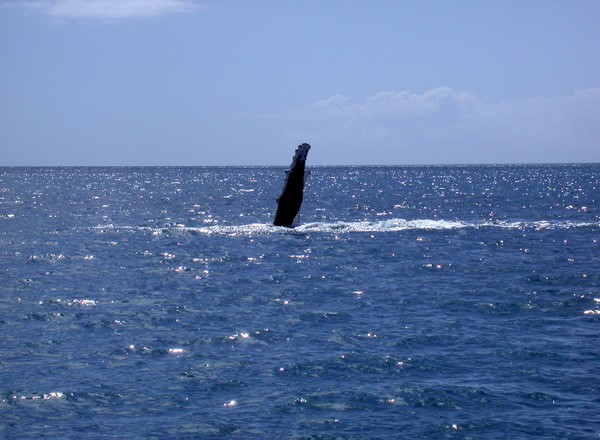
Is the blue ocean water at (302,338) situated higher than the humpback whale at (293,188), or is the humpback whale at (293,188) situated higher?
the humpback whale at (293,188)

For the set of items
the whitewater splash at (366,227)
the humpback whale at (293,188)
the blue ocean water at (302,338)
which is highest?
the humpback whale at (293,188)

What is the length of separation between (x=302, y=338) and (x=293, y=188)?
29760 millimetres

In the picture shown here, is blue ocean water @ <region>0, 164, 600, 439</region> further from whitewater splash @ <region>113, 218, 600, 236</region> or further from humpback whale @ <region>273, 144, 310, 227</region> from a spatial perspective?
whitewater splash @ <region>113, 218, 600, 236</region>

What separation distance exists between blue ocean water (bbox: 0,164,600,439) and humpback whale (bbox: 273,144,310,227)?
4431mm

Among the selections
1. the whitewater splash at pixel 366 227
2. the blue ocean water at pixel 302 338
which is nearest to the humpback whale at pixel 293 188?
the whitewater splash at pixel 366 227

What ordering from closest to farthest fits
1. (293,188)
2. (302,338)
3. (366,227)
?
(302,338) < (293,188) < (366,227)

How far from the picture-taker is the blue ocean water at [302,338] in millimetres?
18531

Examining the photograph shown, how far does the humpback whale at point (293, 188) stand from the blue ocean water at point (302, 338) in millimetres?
4431

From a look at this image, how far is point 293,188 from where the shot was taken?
54.6m

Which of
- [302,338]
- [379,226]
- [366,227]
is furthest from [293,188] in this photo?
[302,338]

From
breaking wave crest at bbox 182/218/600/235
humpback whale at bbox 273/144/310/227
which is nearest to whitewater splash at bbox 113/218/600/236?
breaking wave crest at bbox 182/218/600/235

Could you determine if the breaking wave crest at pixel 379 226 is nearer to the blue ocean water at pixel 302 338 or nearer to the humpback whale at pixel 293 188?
the humpback whale at pixel 293 188

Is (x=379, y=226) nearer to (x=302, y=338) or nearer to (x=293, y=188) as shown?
(x=293, y=188)

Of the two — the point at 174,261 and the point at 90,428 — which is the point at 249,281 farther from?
the point at 90,428
